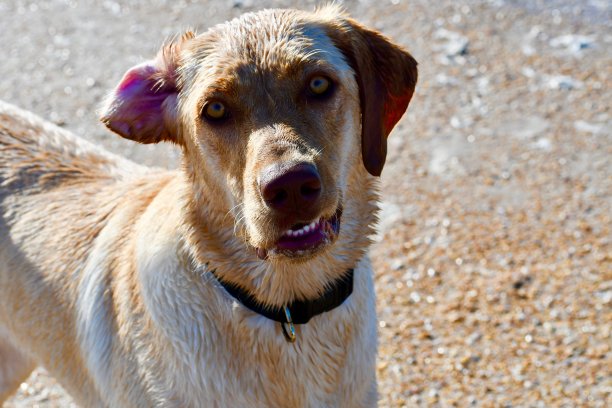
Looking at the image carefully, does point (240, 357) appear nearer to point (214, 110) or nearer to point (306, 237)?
point (306, 237)

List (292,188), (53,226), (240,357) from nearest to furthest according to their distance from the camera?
(292,188) < (240,357) < (53,226)

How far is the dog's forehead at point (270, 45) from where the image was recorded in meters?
2.81

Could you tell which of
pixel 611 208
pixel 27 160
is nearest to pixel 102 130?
pixel 27 160

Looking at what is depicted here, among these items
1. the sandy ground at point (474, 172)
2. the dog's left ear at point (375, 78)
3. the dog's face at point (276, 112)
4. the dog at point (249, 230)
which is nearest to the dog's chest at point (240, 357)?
the dog at point (249, 230)

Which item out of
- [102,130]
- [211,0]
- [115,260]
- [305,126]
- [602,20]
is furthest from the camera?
[211,0]

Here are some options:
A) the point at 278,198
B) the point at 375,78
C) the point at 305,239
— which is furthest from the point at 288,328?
the point at 375,78

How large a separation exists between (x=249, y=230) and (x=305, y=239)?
0.19 meters

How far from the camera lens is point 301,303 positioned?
3.03m

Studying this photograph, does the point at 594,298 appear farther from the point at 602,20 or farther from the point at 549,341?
the point at 602,20

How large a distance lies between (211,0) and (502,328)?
468 cm

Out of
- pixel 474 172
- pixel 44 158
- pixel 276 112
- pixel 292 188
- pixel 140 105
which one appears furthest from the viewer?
pixel 474 172

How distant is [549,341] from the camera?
14.6ft

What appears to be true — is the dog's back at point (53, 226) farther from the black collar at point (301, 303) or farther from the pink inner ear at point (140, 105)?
the black collar at point (301, 303)

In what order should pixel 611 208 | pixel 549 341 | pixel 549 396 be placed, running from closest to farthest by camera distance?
pixel 549 396 < pixel 549 341 < pixel 611 208
